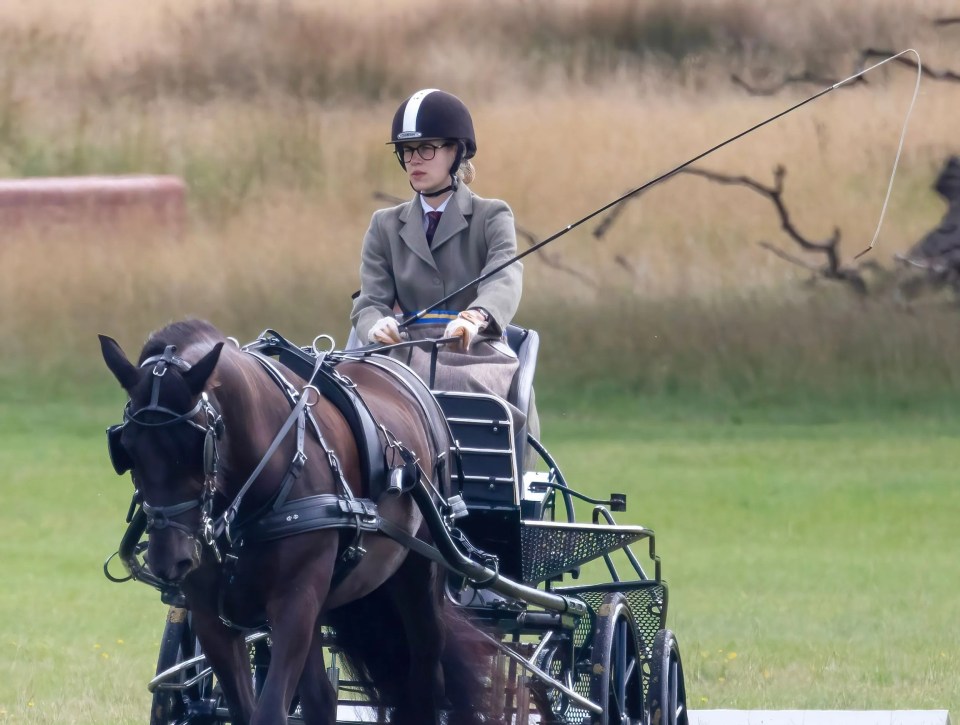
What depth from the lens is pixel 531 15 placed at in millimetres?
16594

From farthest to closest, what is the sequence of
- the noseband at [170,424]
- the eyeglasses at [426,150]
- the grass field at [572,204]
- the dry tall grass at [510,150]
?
the dry tall grass at [510,150], the grass field at [572,204], the eyeglasses at [426,150], the noseband at [170,424]

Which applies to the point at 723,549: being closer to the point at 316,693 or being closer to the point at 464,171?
A: the point at 464,171

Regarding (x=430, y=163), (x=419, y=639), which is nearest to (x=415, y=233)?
(x=430, y=163)

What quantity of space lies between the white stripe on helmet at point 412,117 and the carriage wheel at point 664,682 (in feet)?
5.34

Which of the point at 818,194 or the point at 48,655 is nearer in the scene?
the point at 48,655

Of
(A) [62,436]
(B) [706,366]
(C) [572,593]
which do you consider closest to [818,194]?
(B) [706,366]

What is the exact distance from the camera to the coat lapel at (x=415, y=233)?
5277 millimetres

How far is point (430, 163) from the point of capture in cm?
522

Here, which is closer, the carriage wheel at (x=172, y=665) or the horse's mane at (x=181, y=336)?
the horse's mane at (x=181, y=336)

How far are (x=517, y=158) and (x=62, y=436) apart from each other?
4744 millimetres

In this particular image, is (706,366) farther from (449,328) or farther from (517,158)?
(449,328)

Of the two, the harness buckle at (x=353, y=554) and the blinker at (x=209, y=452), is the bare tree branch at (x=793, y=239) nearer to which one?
the harness buckle at (x=353, y=554)

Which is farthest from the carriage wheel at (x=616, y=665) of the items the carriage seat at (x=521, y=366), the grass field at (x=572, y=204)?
the grass field at (x=572, y=204)

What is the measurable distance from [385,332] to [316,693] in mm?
1101
